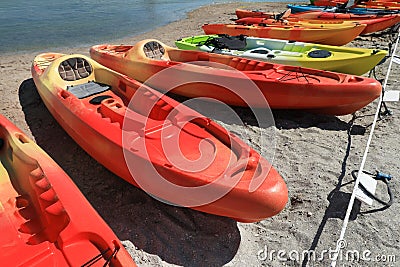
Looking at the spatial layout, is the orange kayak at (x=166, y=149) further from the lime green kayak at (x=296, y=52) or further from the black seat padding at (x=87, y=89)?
the lime green kayak at (x=296, y=52)

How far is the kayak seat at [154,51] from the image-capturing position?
5.70 meters

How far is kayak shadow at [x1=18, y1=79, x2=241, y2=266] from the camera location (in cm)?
263

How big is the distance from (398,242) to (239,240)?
4.38ft

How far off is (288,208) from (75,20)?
492 inches

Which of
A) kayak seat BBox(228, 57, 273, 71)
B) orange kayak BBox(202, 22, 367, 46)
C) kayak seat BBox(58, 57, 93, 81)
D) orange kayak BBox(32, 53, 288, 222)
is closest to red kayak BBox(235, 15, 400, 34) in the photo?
orange kayak BBox(202, 22, 367, 46)

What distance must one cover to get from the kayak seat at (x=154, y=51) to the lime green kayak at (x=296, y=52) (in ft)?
2.09

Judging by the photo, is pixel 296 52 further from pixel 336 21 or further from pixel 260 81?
pixel 336 21

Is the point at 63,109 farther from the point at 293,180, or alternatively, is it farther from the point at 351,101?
the point at 351,101

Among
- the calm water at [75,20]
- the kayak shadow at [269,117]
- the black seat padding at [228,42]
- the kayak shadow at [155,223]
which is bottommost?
the kayak shadow at [155,223]

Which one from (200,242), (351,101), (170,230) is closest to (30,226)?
(170,230)

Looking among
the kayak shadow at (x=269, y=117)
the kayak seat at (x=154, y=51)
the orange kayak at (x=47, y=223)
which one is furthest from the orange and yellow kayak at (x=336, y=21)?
Answer: the orange kayak at (x=47, y=223)

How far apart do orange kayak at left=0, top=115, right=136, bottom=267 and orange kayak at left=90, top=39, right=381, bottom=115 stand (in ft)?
8.86

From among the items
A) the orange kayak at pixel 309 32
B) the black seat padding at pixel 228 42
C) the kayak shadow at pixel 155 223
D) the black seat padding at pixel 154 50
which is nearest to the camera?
the kayak shadow at pixel 155 223

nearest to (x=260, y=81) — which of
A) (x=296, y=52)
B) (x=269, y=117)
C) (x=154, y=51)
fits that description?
(x=269, y=117)
